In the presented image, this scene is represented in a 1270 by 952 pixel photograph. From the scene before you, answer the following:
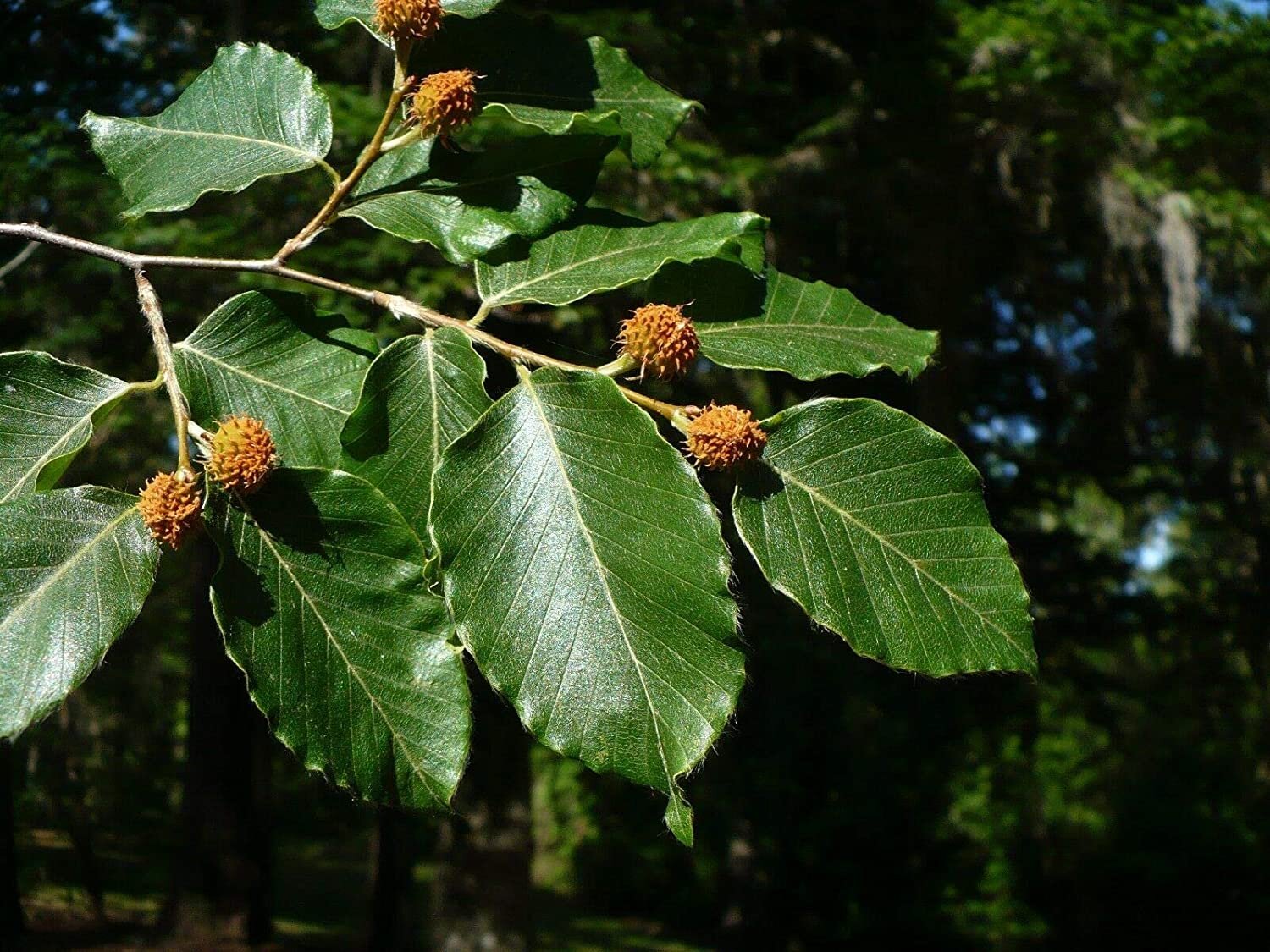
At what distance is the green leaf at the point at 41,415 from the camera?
34.4 inches

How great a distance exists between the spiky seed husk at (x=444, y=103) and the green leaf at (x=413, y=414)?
0.51ft

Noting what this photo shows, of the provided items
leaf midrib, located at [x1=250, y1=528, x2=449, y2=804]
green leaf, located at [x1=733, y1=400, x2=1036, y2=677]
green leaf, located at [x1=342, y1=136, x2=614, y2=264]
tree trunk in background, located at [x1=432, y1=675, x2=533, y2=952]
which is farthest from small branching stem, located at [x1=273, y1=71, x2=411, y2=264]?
tree trunk in background, located at [x1=432, y1=675, x2=533, y2=952]

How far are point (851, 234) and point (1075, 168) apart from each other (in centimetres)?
132

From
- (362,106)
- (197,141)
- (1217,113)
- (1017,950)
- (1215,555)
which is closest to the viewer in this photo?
(197,141)

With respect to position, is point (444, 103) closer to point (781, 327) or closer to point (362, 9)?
point (362, 9)

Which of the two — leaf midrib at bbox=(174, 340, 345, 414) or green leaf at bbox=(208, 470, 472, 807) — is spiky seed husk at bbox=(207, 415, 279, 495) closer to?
green leaf at bbox=(208, 470, 472, 807)

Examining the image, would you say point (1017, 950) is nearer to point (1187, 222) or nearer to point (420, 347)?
point (1187, 222)

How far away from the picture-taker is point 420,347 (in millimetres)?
883

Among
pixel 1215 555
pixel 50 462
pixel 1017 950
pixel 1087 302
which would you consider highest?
pixel 50 462

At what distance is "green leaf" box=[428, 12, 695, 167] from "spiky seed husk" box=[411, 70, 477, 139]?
0.07 meters

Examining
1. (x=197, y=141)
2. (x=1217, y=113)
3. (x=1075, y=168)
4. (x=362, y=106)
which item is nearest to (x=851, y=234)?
(x=1075, y=168)

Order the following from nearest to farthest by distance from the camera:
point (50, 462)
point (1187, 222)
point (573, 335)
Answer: point (50, 462)
point (573, 335)
point (1187, 222)

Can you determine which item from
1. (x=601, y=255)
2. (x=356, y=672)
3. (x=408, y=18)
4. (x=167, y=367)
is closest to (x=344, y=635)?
(x=356, y=672)

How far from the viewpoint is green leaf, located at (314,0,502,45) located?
1.00 metres
